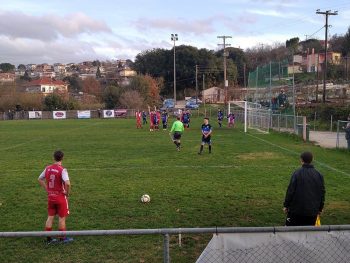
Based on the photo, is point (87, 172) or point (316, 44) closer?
point (87, 172)

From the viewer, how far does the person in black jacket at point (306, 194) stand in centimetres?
642

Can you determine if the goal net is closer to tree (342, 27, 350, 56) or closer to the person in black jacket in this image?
the person in black jacket

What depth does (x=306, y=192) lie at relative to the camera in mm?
6418

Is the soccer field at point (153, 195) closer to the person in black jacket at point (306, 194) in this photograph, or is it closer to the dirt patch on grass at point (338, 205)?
the dirt patch on grass at point (338, 205)

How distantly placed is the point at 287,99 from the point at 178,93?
74983 millimetres

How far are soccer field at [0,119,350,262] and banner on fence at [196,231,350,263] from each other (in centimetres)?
213

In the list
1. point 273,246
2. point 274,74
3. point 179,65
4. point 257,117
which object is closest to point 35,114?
point 179,65

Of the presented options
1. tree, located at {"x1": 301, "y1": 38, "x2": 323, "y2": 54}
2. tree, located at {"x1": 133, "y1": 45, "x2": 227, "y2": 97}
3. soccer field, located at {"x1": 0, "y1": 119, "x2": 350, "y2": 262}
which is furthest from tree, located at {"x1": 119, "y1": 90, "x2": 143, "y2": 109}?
tree, located at {"x1": 301, "y1": 38, "x2": 323, "y2": 54}

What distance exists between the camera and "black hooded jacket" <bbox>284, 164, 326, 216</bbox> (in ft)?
21.1

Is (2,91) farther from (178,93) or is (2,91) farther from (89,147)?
(89,147)

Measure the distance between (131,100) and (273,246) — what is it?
259 ft

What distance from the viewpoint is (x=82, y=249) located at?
7.11 meters

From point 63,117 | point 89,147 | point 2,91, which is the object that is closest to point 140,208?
point 89,147

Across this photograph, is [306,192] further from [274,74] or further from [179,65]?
[179,65]
